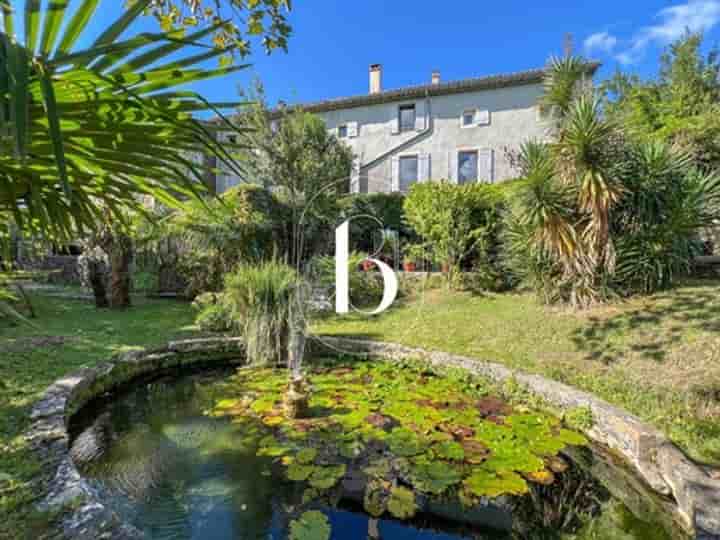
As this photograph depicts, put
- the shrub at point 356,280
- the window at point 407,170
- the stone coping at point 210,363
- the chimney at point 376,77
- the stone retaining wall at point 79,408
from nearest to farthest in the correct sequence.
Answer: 1. the stone retaining wall at point 79,408
2. the stone coping at point 210,363
3. the shrub at point 356,280
4. the window at point 407,170
5. the chimney at point 376,77

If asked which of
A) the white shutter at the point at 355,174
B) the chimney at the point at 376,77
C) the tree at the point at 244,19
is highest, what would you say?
the chimney at the point at 376,77

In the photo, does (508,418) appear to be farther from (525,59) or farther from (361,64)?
(361,64)

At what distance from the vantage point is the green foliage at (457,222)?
7742 millimetres

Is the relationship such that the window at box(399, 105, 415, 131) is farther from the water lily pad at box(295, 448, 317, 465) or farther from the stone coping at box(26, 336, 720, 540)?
the water lily pad at box(295, 448, 317, 465)

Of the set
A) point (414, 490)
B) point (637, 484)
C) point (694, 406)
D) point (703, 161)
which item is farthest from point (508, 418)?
point (703, 161)

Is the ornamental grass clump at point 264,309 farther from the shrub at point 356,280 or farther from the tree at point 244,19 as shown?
the shrub at point 356,280

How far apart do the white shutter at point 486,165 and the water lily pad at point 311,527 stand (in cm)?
1389

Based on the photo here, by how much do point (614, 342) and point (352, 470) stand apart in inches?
150

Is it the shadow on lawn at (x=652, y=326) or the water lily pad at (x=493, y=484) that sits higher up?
the shadow on lawn at (x=652, y=326)

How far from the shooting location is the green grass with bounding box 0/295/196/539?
167cm

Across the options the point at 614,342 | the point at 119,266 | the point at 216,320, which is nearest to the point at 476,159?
the point at 614,342

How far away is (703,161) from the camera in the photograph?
7.76 metres

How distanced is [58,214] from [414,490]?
223cm

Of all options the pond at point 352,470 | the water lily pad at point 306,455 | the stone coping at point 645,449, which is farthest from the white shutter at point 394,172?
the water lily pad at point 306,455
